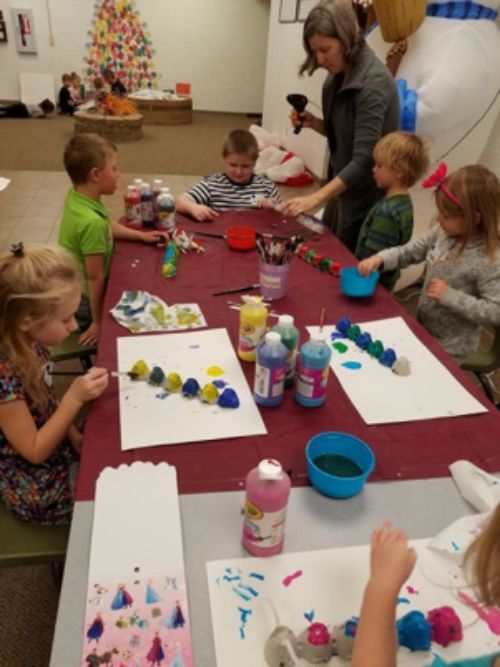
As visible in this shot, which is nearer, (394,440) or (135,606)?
(135,606)

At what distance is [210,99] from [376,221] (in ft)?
24.2

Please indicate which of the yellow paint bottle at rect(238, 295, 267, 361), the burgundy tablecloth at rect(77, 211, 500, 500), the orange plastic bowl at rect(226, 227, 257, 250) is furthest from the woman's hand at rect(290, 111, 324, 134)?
the yellow paint bottle at rect(238, 295, 267, 361)

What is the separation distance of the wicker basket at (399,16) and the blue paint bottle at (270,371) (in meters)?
2.57

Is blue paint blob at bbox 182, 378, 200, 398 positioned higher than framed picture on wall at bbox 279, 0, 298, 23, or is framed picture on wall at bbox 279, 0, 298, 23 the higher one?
framed picture on wall at bbox 279, 0, 298, 23

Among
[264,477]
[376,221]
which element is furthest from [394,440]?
[376,221]

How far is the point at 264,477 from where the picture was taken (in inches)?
29.5

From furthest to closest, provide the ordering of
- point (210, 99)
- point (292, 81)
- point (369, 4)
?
point (210, 99), point (292, 81), point (369, 4)

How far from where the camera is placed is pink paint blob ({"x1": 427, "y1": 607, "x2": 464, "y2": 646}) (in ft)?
2.41

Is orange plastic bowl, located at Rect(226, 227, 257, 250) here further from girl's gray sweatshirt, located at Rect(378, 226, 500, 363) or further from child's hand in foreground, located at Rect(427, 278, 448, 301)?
child's hand in foreground, located at Rect(427, 278, 448, 301)

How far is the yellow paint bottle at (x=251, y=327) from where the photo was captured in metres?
1.25

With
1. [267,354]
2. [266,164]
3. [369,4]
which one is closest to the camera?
[267,354]

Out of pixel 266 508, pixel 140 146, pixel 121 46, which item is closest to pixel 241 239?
pixel 266 508

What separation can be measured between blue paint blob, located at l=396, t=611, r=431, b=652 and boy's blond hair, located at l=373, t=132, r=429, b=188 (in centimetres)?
170

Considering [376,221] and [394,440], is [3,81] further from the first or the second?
[394,440]
